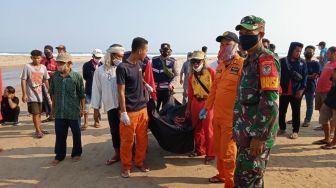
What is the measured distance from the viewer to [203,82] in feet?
17.7

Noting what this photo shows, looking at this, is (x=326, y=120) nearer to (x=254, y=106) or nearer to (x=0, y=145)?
(x=254, y=106)

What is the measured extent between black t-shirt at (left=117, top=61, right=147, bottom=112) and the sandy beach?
1105mm

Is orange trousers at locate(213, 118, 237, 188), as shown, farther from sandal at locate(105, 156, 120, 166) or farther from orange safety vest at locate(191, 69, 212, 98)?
sandal at locate(105, 156, 120, 166)

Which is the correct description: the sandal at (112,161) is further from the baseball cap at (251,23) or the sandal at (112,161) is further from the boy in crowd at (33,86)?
the baseball cap at (251,23)

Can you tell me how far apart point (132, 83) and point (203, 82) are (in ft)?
4.04

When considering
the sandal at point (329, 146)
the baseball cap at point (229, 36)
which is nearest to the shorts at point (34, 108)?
the baseball cap at point (229, 36)

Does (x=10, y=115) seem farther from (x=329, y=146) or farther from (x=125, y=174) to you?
(x=329, y=146)

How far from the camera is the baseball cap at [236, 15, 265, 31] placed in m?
3.13

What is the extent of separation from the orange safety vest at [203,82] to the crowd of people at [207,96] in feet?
0.05

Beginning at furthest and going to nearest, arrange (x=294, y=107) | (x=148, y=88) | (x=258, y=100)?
(x=294, y=107) < (x=148, y=88) < (x=258, y=100)

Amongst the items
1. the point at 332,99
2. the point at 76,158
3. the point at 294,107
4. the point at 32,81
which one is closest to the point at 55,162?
the point at 76,158

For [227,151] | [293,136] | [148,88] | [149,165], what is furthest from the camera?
[293,136]

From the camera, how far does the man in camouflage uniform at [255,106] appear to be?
2959mm

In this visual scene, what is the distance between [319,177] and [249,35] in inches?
117
